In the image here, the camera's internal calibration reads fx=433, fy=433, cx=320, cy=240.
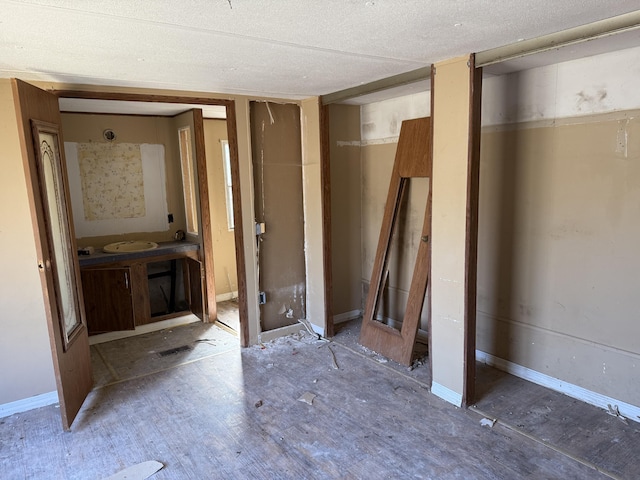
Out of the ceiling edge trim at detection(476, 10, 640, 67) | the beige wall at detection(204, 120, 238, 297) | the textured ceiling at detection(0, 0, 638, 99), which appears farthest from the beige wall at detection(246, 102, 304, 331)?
the ceiling edge trim at detection(476, 10, 640, 67)

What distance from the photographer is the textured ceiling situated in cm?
171

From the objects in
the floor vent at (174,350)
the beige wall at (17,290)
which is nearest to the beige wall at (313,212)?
the floor vent at (174,350)

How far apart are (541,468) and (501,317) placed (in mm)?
1302

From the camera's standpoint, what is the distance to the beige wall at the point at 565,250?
8.90ft

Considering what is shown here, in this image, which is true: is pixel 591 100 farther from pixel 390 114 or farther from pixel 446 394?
pixel 446 394

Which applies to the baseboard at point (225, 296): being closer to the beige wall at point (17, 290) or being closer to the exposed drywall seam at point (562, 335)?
the beige wall at point (17, 290)

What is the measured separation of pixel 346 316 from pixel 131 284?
7.36 feet

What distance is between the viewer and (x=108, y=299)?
4.32m

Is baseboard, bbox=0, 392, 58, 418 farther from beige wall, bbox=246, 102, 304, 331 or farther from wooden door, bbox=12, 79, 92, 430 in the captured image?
beige wall, bbox=246, 102, 304, 331

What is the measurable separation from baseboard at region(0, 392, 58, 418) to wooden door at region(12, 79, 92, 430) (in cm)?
24

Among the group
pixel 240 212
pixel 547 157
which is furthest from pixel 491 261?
pixel 240 212

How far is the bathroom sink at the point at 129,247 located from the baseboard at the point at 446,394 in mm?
3084

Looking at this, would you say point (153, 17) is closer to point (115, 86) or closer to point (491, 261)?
point (115, 86)

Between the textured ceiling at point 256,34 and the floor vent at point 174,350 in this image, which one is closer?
the textured ceiling at point 256,34
